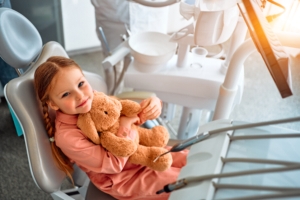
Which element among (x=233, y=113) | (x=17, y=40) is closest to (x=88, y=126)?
(x=17, y=40)

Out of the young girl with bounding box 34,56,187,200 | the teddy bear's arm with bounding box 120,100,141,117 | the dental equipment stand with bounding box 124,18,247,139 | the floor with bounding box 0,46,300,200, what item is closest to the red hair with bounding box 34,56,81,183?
the young girl with bounding box 34,56,187,200

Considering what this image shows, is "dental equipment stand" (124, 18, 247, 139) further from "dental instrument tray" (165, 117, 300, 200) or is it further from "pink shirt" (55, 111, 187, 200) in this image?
"dental instrument tray" (165, 117, 300, 200)

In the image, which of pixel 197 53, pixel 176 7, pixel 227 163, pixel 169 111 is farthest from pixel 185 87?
pixel 176 7

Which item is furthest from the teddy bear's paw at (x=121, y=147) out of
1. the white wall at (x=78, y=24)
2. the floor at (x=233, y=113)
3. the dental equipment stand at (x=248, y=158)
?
the white wall at (x=78, y=24)

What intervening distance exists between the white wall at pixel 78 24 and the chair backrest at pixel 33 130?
1328mm

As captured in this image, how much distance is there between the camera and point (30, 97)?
92 centimetres

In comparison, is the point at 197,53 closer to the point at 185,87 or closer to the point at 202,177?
the point at 185,87

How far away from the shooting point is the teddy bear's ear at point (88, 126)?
925 millimetres

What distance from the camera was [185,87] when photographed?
1283mm

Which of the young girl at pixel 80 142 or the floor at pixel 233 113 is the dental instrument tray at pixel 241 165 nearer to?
the young girl at pixel 80 142

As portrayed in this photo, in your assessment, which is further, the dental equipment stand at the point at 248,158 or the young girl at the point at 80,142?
the young girl at the point at 80,142

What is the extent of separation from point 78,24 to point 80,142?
1534mm

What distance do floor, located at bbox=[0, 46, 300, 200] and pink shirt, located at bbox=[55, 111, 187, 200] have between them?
67 cm

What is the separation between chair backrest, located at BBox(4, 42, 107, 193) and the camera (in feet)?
2.86
